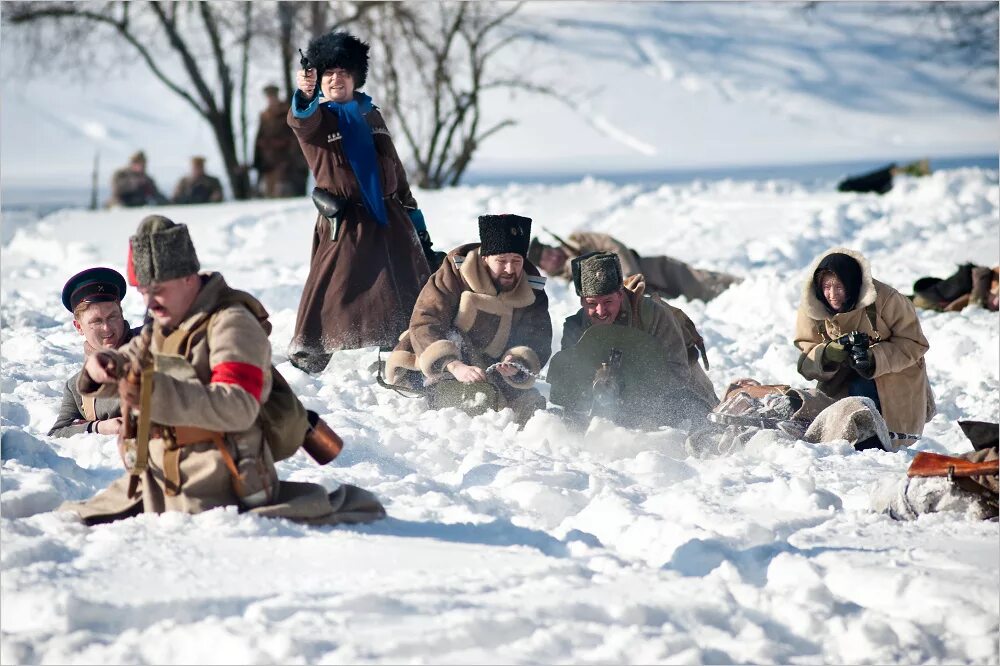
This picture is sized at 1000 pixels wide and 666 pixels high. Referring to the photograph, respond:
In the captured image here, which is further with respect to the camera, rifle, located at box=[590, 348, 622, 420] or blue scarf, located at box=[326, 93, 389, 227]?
blue scarf, located at box=[326, 93, 389, 227]

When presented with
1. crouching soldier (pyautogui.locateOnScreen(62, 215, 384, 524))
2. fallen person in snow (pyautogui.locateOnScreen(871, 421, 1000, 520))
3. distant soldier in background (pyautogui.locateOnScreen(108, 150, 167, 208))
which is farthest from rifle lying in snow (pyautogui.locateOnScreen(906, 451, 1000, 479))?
distant soldier in background (pyautogui.locateOnScreen(108, 150, 167, 208))

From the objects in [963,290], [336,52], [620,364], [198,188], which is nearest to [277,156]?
[198,188]

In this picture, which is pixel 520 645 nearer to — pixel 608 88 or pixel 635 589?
pixel 635 589

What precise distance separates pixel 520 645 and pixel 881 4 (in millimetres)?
35918

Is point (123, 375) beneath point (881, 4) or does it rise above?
beneath

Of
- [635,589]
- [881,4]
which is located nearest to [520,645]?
[635,589]

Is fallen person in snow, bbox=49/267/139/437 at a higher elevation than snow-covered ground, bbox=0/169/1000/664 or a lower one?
higher

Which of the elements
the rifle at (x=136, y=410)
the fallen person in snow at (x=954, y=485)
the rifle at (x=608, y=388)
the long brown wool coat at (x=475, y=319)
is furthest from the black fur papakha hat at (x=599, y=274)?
the rifle at (x=136, y=410)

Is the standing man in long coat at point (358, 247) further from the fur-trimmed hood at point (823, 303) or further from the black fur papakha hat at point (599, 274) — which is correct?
the fur-trimmed hood at point (823, 303)

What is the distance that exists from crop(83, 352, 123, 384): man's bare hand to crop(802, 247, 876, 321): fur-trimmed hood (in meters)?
3.66

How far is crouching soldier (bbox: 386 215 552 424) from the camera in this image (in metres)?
6.53

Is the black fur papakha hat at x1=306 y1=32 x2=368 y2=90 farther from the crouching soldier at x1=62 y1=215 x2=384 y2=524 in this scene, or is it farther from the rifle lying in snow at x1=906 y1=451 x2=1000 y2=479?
the rifle lying in snow at x1=906 y1=451 x2=1000 y2=479

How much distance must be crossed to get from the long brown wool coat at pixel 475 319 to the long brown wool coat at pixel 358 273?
0.40 m

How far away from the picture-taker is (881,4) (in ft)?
121
